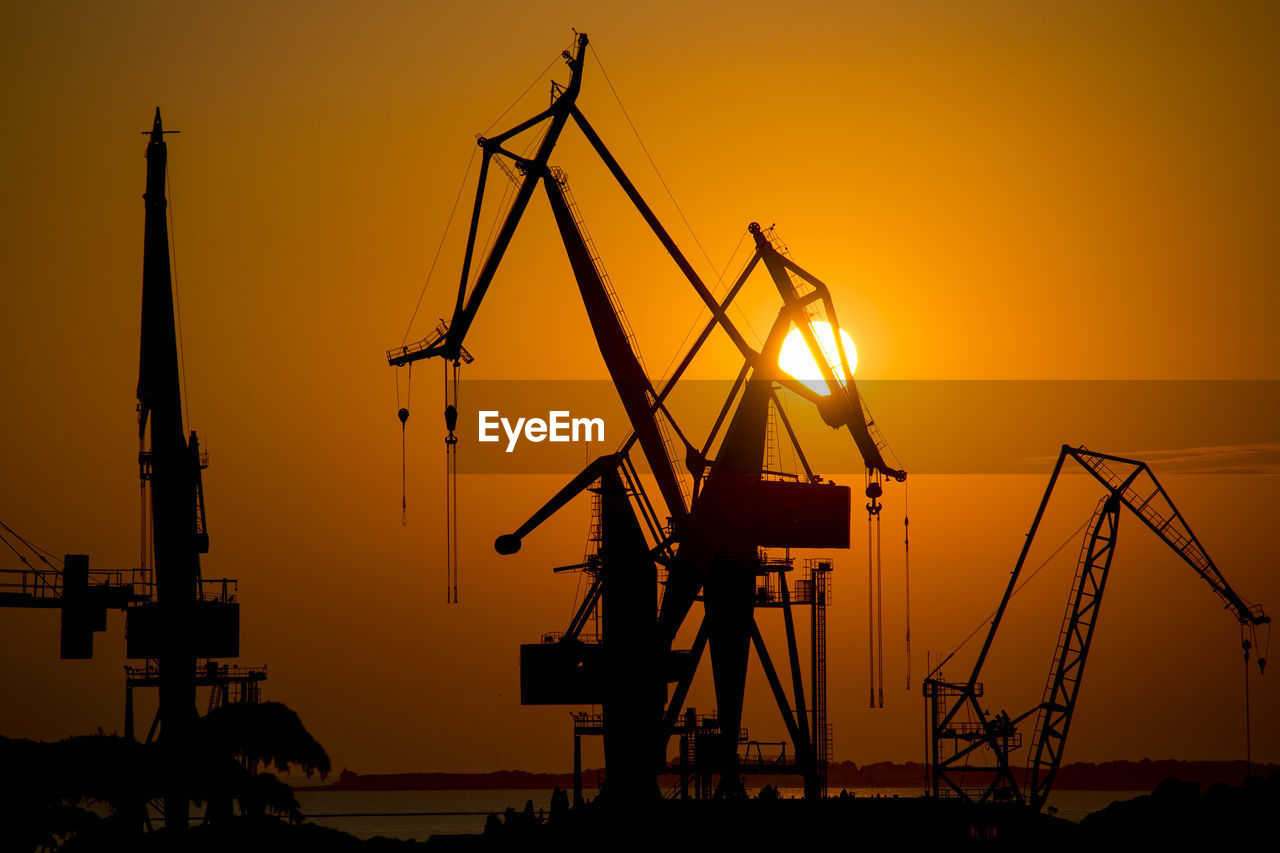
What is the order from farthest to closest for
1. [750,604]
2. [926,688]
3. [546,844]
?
[926,688] → [750,604] → [546,844]

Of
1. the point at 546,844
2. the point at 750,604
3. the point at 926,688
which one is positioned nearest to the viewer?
the point at 546,844

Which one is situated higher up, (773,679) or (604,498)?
(604,498)

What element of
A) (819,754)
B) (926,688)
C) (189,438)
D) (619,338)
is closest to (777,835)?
(819,754)

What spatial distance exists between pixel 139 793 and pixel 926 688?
1544 inches

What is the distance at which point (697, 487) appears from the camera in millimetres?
60562

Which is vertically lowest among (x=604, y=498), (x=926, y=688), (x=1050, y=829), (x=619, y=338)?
(x=1050, y=829)

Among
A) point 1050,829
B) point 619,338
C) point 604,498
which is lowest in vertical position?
point 1050,829

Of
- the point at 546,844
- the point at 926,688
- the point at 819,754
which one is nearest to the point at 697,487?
the point at 819,754

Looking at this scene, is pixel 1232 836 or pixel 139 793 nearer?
pixel 139 793

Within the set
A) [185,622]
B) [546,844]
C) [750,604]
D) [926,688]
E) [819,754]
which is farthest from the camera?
[926,688]

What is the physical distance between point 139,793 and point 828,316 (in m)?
28.4

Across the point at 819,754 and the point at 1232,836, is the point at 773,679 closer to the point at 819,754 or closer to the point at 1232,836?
the point at 819,754

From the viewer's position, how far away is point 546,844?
165 feet

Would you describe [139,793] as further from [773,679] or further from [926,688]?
[926,688]
